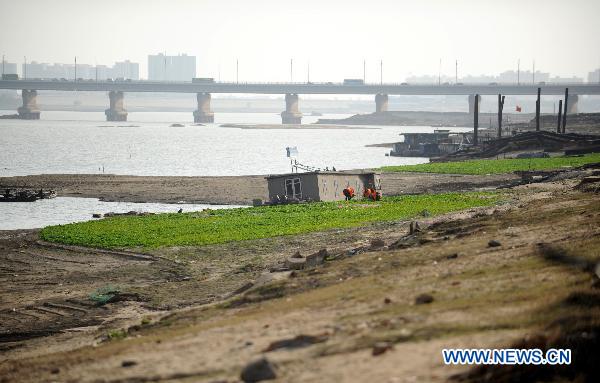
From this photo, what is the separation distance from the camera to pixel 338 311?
16406mm

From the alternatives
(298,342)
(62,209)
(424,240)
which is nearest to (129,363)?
(298,342)

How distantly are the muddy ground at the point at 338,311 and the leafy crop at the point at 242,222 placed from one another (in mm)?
5957

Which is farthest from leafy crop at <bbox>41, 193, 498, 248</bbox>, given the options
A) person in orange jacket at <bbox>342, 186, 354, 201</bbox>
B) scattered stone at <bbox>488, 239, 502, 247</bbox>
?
scattered stone at <bbox>488, 239, 502, 247</bbox>

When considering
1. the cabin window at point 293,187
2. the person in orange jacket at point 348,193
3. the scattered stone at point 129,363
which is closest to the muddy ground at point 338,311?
the scattered stone at point 129,363

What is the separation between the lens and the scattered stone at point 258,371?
1312 cm

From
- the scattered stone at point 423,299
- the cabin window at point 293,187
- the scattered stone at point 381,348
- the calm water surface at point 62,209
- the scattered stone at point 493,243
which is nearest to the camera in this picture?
the scattered stone at point 381,348

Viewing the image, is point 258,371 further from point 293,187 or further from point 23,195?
point 23,195

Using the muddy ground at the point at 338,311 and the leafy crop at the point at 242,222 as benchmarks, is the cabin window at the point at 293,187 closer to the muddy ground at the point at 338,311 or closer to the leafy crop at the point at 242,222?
the leafy crop at the point at 242,222

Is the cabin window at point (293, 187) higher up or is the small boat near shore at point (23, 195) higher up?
the cabin window at point (293, 187)

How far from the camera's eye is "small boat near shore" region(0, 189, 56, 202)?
64.1 m

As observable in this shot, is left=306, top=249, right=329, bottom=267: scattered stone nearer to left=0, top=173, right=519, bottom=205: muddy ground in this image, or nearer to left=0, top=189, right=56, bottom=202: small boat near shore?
left=0, top=173, right=519, bottom=205: muddy ground

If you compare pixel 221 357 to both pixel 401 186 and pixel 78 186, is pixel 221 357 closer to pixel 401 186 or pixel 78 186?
pixel 401 186

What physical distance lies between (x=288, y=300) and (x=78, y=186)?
2294 inches

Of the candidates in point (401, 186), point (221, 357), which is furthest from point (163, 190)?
point (221, 357)
